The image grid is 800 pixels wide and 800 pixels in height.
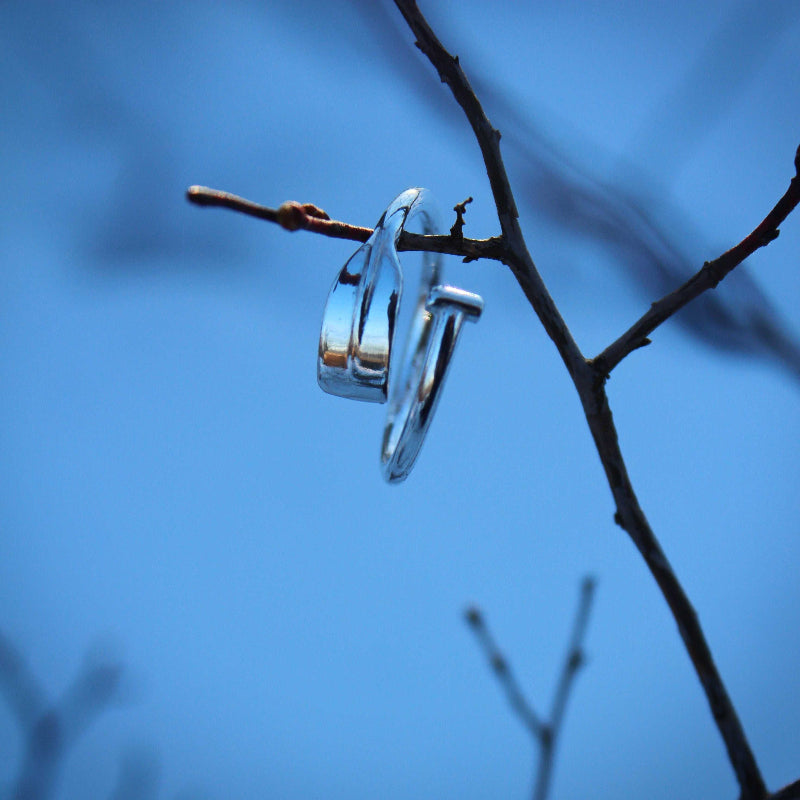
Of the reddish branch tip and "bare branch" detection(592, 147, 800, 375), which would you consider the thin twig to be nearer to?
the reddish branch tip

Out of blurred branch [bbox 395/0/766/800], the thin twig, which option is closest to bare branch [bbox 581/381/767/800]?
blurred branch [bbox 395/0/766/800]

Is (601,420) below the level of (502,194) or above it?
below

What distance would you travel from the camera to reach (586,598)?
883mm

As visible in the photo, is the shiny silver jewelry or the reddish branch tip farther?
the shiny silver jewelry

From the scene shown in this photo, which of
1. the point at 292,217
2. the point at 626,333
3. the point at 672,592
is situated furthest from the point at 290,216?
the point at 672,592

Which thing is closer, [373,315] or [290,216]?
[290,216]

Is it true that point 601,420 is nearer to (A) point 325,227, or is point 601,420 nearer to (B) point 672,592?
(B) point 672,592

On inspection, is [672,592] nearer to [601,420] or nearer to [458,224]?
[601,420]

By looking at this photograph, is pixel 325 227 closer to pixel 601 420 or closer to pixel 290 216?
pixel 290 216

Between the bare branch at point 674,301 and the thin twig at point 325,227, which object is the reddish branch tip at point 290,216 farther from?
the bare branch at point 674,301

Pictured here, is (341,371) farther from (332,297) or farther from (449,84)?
(449,84)

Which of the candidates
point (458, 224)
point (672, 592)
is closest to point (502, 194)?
point (458, 224)

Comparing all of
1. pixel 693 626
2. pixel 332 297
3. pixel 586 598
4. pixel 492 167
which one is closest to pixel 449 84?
pixel 492 167

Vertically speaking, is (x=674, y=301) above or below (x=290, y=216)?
above
